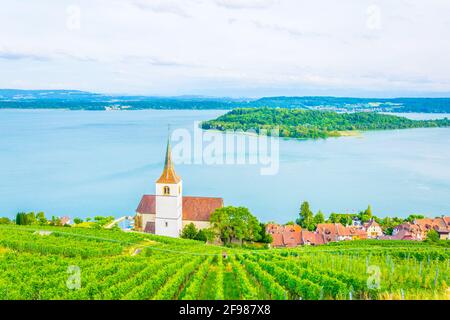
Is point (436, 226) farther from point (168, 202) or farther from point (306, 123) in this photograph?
point (306, 123)

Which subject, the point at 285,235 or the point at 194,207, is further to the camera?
the point at 285,235

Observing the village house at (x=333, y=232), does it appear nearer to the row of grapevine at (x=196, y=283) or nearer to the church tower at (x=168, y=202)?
the church tower at (x=168, y=202)

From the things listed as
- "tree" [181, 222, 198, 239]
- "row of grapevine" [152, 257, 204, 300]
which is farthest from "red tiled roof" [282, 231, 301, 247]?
"row of grapevine" [152, 257, 204, 300]

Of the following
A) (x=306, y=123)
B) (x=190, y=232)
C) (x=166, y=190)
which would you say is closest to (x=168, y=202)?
(x=166, y=190)

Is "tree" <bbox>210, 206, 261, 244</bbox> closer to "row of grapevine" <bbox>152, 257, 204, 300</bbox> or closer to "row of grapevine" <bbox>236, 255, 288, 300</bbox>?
"row of grapevine" <bbox>236, 255, 288, 300</bbox>

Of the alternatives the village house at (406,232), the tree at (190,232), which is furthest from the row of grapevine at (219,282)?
the village house at (406,232)

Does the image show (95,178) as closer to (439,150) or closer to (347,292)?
(347,292)

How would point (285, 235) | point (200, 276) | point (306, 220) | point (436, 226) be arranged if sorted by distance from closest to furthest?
point (200, 276) → point (285, 235) → point (436, 226) → point (306, 220)
